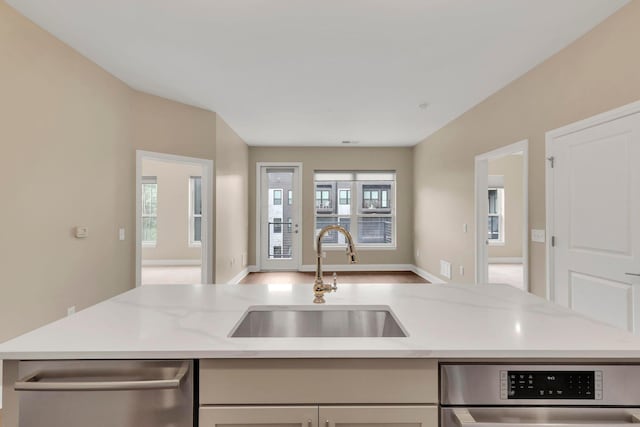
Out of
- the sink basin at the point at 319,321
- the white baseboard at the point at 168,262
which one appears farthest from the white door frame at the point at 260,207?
the sink basin at the point at 319,321

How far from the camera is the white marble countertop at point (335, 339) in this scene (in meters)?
0.92

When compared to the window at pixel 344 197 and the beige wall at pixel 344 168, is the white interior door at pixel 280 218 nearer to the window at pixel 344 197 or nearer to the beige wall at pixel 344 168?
the beige wall at pixel 344 168

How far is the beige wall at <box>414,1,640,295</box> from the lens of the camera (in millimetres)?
2223

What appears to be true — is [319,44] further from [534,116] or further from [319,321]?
[319,321]

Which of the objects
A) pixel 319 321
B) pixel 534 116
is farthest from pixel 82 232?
pixel 534 116

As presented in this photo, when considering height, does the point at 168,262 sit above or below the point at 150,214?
below

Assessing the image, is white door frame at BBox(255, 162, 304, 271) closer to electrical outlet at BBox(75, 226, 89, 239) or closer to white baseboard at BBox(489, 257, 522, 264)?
electrical outlet at BBox(75, 226, 89, 239)

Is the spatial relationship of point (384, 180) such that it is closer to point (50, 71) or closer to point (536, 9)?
point (536, 9)

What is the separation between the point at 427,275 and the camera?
604cm

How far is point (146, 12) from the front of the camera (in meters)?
2.26

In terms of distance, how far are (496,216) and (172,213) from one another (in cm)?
753

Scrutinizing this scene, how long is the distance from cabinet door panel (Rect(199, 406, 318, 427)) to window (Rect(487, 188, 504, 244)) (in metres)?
8.00

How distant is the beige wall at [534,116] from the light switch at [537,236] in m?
0.05

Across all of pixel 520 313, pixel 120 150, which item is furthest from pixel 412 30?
pixel 120 150
